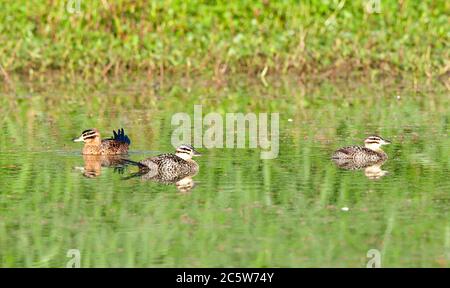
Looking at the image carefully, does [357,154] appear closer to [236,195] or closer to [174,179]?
[174,179]

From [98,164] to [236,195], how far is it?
2.25m

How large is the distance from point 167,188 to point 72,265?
2596 mm

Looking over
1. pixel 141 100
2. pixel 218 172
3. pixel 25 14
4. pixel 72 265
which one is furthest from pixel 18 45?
pixel 72 265

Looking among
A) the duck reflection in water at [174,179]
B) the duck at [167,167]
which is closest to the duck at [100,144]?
the duck at [167,167]

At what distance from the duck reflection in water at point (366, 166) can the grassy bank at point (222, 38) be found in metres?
6.57

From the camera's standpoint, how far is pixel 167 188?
10.9 m

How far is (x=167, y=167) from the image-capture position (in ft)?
38.3

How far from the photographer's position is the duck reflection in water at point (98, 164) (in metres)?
11.7

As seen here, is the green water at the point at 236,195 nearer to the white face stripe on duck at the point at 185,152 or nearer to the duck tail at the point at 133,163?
the duck tail at the point at 133,163

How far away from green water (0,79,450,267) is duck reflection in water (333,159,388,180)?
88 millimetres

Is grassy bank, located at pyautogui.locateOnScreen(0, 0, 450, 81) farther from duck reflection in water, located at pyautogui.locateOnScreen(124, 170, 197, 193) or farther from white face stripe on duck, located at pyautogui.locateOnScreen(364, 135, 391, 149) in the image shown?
duck reflection in water, located at pyautogui.locateOnScreen(124, 170, 197, 193)

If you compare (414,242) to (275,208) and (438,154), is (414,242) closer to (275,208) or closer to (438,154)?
(275,208)

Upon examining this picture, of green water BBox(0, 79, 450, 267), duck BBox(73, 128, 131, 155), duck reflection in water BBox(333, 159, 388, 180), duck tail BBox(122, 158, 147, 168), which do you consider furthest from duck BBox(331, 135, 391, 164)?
duck BBox(73, 128, 131, 155)

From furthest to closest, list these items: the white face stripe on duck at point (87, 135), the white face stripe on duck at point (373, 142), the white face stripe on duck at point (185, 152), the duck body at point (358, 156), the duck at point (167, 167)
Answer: the white face stripe on duck at point (87, 135) < the white face stripe on duck at point (373, 142) < the duck body at point (358, 156) < the white face stripe on duck at point (185, 152) < the duck at point (167, 167)
